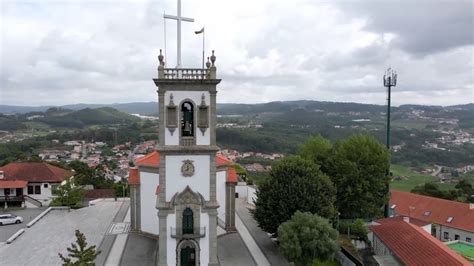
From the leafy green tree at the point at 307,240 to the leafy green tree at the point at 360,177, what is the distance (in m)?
9.86

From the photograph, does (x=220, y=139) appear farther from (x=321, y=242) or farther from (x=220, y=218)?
(x=321, y=242)

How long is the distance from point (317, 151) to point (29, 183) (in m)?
30.8

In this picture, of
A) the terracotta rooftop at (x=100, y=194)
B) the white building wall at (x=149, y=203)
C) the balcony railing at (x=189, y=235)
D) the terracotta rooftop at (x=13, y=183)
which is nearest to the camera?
the balcony railing at (x=189, y=235)

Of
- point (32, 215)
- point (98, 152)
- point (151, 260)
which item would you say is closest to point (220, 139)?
point (98, 152)

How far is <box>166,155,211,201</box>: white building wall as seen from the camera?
24.1 meters

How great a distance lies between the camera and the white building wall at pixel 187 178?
79.0ft

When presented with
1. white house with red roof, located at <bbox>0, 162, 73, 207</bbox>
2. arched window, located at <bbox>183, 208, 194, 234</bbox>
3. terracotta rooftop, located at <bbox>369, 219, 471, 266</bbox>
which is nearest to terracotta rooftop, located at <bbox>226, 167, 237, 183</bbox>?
arched window, located at <bbox>183, 208, 194, 234</bbox>

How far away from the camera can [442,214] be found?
1793 inches

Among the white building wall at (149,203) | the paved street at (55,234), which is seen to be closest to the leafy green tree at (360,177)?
the white building wall at (149,203)

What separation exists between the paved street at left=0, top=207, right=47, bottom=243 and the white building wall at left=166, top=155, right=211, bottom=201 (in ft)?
52.8

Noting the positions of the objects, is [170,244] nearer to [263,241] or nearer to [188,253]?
[188,253]

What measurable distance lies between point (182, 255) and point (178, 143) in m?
6.92

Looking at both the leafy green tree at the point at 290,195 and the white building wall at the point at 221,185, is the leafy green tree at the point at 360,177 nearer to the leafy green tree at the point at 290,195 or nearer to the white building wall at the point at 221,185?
the leafy green tree at the point at 290,195

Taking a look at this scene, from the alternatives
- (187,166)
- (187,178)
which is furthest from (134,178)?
(187,166)
